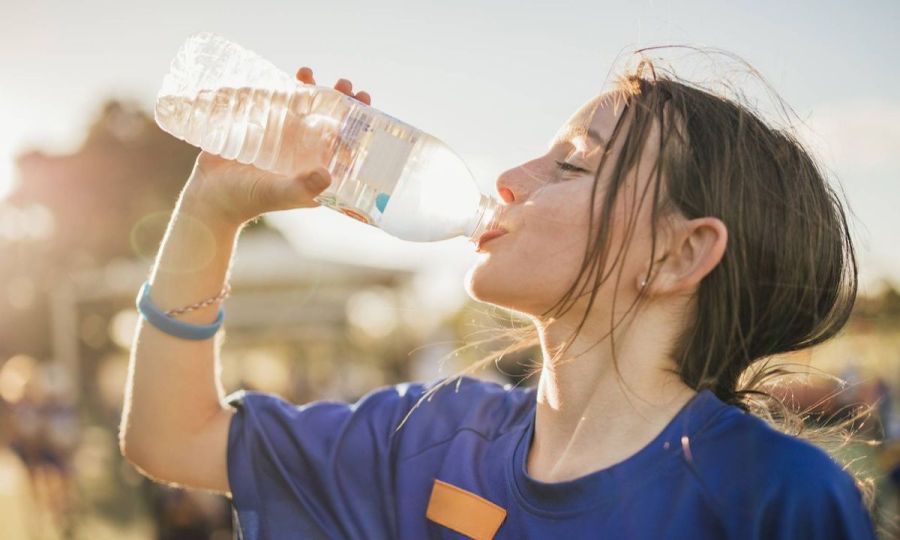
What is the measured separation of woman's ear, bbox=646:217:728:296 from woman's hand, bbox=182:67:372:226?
0.80m

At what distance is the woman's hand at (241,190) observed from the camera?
6.57 ft

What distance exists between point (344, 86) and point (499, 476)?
1.09m

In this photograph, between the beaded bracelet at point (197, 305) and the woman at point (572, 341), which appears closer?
the woman at point (572, 341)

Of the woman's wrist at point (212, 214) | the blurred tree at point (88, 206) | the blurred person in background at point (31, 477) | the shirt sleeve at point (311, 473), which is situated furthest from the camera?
the blurred tree at point (88, 206)

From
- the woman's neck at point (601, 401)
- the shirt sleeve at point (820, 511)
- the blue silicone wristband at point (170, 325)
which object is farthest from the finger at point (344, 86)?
the shirt sleeve at point (820, 511)

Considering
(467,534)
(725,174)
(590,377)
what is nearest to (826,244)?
(725,174)

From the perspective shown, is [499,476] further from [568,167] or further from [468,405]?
[568,167]

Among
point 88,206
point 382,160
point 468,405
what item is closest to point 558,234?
point 468,405

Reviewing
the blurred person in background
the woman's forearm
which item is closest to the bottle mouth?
the woman's forearm

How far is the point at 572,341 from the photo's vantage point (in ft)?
6.29

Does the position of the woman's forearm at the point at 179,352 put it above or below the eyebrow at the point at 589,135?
below

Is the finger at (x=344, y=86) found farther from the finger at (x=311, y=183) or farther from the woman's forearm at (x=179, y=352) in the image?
the woman's forearm at (x=179, y=352)

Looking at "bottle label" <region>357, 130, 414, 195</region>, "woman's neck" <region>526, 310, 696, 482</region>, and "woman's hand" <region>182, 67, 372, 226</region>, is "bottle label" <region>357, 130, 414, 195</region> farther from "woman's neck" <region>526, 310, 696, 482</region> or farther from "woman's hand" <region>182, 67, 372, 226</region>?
"woman's neck" <region>526, 310, 696, 482</region>

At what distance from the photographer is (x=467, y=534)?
5.90ft
